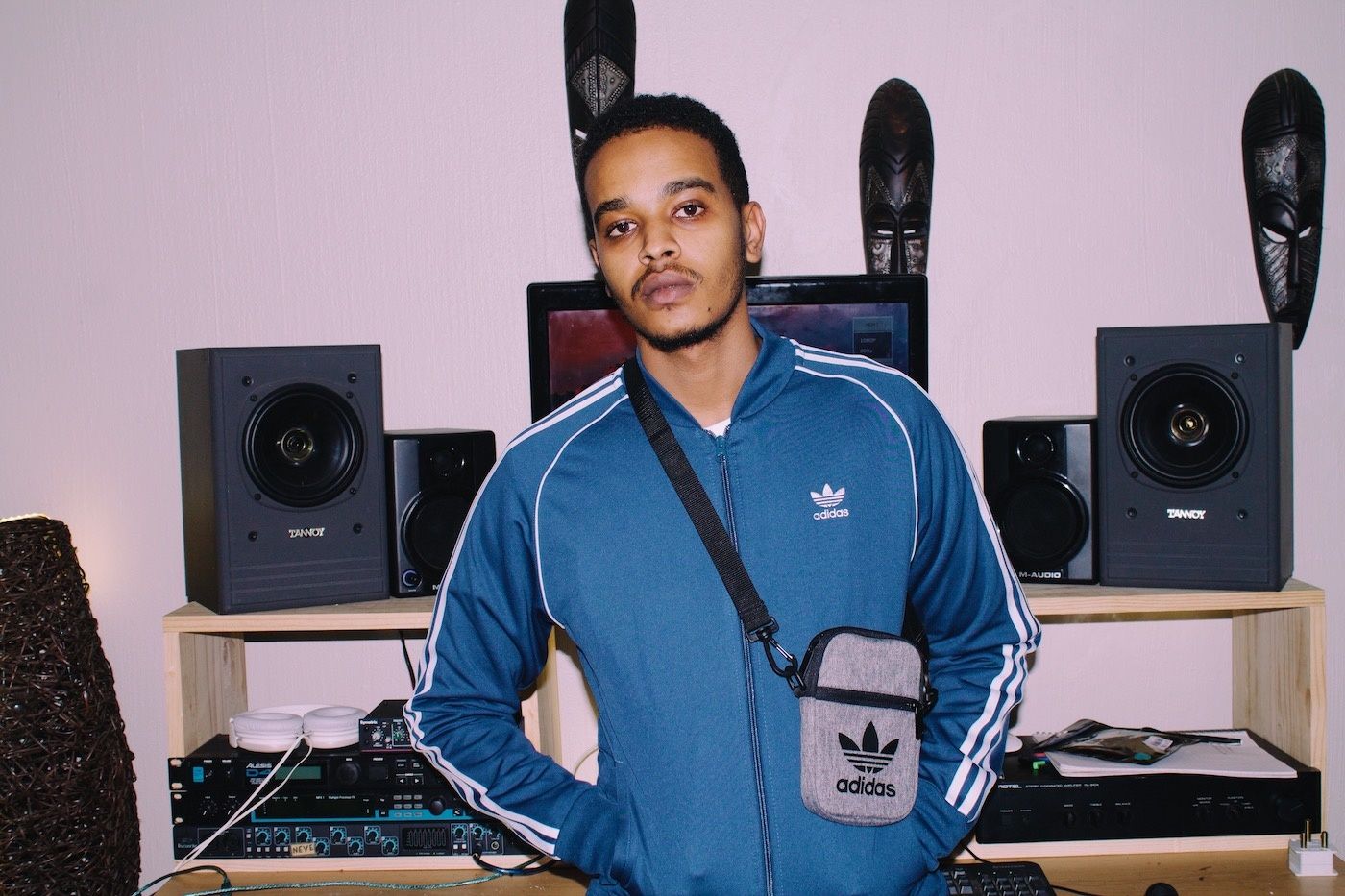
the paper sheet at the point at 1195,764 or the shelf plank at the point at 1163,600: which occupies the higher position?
the shelf plank at the point at 1163,600

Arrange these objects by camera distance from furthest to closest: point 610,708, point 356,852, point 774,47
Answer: point 774,47, point 356,852, point 610,708

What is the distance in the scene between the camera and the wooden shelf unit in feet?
5.74

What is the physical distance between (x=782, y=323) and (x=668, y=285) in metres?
0.56

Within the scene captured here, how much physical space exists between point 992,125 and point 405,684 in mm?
1594

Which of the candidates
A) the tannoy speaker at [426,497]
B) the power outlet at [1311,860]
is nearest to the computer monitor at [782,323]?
the tannoy speaker at [426,497]

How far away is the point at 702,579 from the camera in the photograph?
135 cm

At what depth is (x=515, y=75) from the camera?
2156mm

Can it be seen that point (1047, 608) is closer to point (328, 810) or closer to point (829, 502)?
point (829, 502)

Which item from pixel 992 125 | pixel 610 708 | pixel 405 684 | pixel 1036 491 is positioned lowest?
pixel 405 684

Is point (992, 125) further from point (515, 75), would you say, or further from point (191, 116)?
point (191, 116)

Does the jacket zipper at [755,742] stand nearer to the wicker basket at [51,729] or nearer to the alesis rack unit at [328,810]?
the alesis rack unit at [328,810]

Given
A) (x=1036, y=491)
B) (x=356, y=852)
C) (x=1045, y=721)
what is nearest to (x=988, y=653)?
(x=1036, y=491)

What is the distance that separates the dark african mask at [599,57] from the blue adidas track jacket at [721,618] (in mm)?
809

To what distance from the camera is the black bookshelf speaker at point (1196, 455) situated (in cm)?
170
